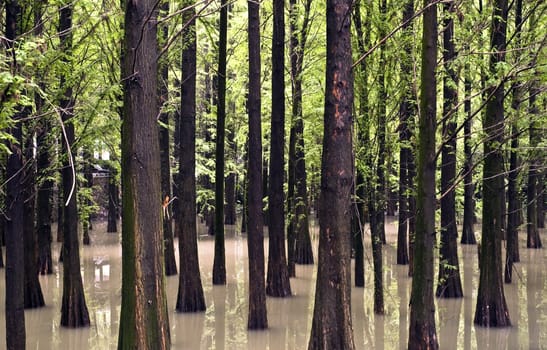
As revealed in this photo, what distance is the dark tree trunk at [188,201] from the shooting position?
14.9 meters

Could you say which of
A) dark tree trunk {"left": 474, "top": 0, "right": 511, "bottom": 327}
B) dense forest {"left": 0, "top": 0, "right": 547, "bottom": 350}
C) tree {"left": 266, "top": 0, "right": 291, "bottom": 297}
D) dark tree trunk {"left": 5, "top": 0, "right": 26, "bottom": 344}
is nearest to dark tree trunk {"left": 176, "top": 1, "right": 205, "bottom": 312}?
dense forest {"left": 0, "top": 0, "right": 547, "bottom": 350}

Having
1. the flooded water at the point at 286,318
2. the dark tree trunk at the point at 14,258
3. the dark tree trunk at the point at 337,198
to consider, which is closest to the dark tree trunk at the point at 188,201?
the flooded water at the point at 286,318

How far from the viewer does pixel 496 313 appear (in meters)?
13.2

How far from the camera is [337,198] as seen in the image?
27.4 ft

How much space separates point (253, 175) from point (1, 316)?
682 centimetres

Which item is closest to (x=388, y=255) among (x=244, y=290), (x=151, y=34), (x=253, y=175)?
(x=244, y=290)

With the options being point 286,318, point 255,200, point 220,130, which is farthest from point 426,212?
point 220,130

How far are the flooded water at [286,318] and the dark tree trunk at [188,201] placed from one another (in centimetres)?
48

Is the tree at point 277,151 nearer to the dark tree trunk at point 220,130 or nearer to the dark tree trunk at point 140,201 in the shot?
the dark tree trunk at point 220,130

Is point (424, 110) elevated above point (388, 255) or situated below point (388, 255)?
above

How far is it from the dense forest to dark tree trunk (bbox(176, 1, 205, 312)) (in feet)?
0.15

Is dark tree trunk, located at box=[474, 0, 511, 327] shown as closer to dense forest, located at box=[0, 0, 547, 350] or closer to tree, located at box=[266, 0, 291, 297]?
dense forest, located at box=[0, 0, 547, 350]

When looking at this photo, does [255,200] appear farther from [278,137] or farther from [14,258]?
[14,258]

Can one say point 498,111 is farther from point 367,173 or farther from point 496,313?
point 496,313
